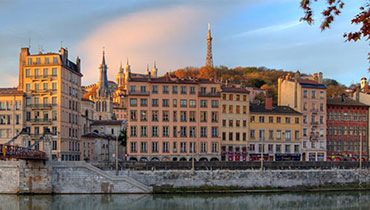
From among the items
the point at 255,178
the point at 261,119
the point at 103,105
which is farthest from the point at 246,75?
the point at 255,178

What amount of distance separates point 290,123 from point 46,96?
131ft

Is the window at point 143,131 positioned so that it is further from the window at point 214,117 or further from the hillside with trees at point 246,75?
the hillside with trees at point 246,75

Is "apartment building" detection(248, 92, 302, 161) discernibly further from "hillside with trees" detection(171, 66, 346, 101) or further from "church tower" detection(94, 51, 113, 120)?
"church tower" detection(94, 51, 113, 120)

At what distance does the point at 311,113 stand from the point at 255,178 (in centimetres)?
2723

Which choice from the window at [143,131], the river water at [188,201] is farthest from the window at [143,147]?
the river water at [188,201]

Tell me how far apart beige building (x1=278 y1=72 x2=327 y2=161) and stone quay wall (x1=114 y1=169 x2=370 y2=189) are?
16113mm

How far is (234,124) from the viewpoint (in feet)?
266

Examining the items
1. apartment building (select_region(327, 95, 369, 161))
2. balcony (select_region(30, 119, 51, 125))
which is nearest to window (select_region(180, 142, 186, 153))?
balcony (select_region(30, 119, 51, 125))

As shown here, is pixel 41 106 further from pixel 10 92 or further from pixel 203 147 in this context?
pixel 203 147

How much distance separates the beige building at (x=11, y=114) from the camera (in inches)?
2822

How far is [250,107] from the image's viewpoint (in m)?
85.6

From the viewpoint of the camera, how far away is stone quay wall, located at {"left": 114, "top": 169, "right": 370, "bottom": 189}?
6178 cm

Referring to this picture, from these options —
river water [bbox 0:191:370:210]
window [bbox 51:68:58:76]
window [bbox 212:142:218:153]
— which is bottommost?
river water [bbox 0:191:370:210]

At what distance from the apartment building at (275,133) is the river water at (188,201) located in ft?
66.7
